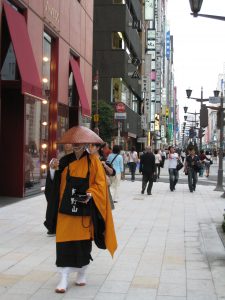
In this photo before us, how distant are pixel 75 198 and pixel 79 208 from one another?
12cm

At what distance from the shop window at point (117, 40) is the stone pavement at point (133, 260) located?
2775 cm

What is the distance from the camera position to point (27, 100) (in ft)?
50.2

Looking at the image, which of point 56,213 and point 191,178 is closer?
point 56,213

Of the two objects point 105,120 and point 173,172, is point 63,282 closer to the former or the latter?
point 173,172

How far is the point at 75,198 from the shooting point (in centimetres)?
566

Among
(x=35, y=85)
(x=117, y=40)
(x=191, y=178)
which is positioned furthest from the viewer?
(x=117, y=40)

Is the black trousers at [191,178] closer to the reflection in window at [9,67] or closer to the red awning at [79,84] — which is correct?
the red awning at [79,84]

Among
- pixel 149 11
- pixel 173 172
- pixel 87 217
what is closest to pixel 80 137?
pixel 87 217

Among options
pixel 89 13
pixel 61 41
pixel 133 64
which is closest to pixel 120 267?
pixel 61 41

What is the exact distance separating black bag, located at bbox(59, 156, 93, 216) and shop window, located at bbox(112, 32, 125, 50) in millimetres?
34330

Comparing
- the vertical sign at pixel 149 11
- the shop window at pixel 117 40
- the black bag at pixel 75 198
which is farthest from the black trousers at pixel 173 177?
the vertical sign at pixel 149 11

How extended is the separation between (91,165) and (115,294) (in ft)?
4.81

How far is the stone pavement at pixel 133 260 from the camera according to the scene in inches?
229

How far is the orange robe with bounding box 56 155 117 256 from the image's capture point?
5668 mm
